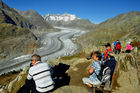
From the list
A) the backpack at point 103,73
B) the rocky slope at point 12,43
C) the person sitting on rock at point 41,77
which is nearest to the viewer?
the person sitting on rock at point 41,77

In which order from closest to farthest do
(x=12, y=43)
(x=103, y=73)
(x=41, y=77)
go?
(x=41, y=77), (x=103, y=73), (x=12, y=43)

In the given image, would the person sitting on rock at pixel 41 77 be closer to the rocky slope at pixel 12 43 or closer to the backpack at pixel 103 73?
the backpack at pixel 103 73

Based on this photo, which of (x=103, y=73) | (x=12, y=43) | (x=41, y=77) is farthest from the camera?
(x=12, y=43)

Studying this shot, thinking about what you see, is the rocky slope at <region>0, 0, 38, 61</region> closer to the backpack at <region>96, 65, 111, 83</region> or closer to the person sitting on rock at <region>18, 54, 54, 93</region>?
the person sitting on rock at <region>18, 54, 54, 93</region>

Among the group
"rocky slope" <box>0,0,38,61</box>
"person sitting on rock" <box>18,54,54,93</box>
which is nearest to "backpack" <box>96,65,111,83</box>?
"person sitting on rock" <box>18,54,54,93</box>

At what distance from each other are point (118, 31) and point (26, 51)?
42.0m

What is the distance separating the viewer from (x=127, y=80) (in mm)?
6332

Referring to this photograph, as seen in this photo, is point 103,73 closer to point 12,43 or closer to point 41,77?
point 41,77

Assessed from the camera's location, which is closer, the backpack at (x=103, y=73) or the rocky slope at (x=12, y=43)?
the backpack at (x=103, y=73)

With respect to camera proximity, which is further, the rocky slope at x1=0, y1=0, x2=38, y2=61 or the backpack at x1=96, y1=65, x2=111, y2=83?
the rocky slope at x1=0, y1=0, x2=38, y2=61

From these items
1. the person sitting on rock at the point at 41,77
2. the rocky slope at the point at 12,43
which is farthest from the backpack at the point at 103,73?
the rocky slope at the point at 12,43

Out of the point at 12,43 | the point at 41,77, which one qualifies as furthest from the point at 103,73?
the point at 12,43

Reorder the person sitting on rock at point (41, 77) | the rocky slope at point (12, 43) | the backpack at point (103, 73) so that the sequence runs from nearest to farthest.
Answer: the person sitting on rock at point (41, 77) → the backpack at point (103, 73) → the rocky slope at point (12, 43)

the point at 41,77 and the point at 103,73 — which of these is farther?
the point at 103,73
